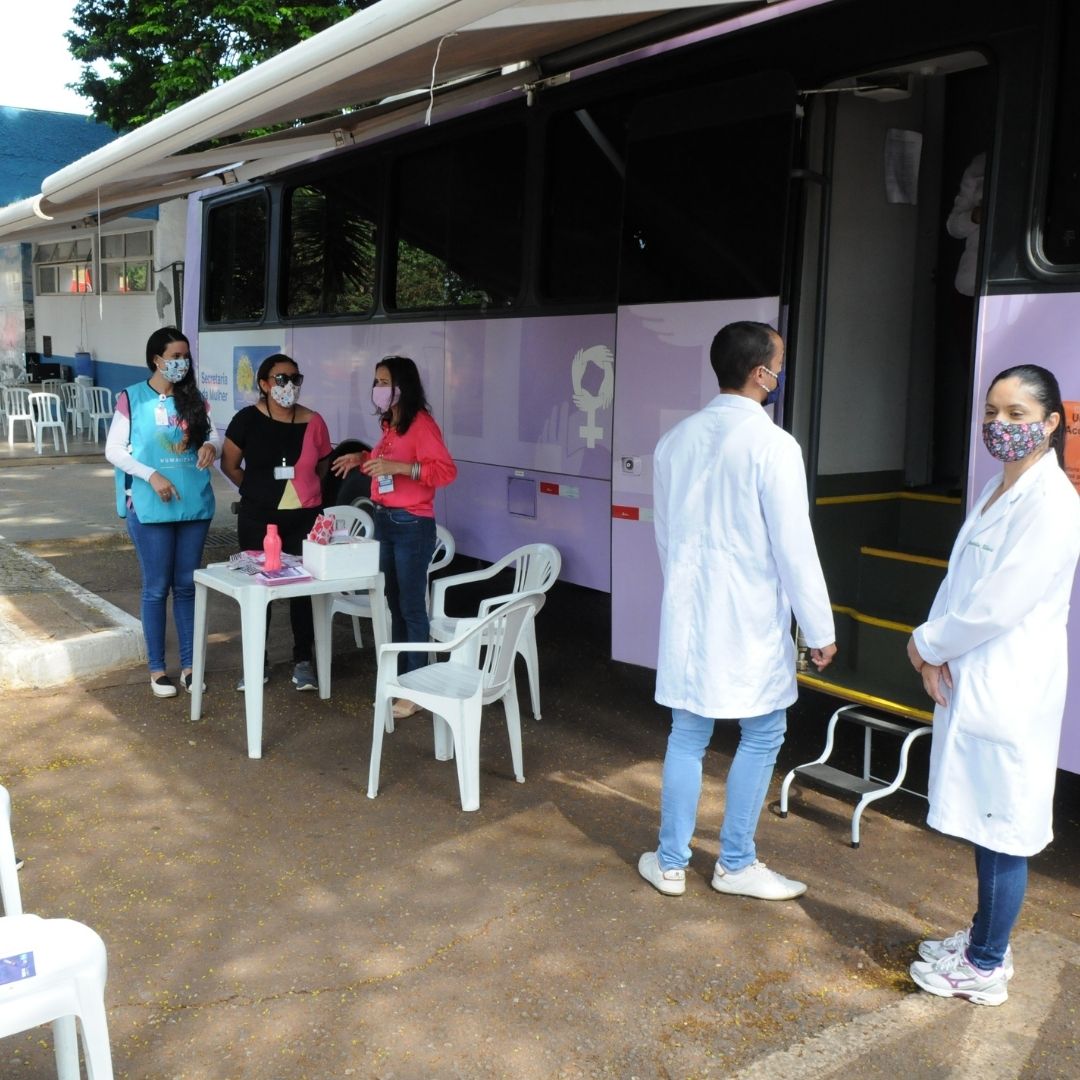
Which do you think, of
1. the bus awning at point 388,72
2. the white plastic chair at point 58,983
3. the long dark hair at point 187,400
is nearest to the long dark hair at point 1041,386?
the bus awning at point 388,72

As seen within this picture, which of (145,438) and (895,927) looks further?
(145,438)

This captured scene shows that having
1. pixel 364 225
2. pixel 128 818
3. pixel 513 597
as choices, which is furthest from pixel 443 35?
pixel 364 225

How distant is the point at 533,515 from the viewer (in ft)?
18.1

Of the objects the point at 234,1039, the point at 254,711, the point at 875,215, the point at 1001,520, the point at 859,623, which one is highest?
the point at 875,215

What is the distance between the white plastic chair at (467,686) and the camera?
413 cm

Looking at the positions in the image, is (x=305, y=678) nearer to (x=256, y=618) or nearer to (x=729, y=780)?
(x=256, y=618)

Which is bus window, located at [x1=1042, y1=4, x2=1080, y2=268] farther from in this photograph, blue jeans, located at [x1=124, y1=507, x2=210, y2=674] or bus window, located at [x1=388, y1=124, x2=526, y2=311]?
blue jeans, located at [x1=124, y1=507, x2=210, y2=674]

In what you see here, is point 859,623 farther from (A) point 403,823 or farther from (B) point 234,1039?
(B) point 234,1039

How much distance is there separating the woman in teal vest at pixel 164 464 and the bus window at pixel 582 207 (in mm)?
1665

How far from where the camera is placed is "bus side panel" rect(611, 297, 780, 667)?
4.53 metres

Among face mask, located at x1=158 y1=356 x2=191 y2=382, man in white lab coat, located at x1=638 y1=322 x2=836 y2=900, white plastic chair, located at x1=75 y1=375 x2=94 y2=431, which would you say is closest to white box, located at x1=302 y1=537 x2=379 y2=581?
face mask, located at x1=158 y1=356 x2=191 y2=382

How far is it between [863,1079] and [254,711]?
9.02 ft

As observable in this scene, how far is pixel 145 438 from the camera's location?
511 cm

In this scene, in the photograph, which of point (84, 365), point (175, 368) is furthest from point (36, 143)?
point (175, 368)
